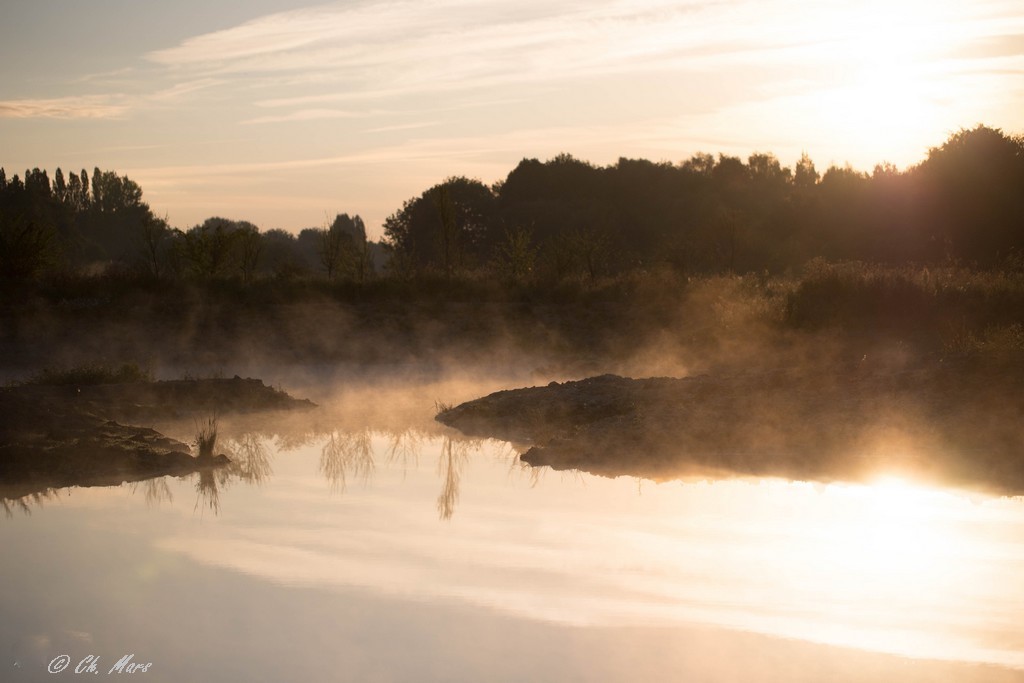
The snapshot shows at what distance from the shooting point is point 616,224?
2660 inches

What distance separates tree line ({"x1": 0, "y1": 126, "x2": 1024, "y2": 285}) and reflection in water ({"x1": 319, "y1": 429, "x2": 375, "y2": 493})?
1604cm

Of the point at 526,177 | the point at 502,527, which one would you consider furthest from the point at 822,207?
the point at 502,527

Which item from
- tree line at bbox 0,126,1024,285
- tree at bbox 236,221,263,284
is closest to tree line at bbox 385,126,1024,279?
tree line at bbox 0,126,1024,285

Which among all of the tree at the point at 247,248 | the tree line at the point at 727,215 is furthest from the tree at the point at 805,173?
the tree at the point at 247,248

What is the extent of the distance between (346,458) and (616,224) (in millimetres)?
53739

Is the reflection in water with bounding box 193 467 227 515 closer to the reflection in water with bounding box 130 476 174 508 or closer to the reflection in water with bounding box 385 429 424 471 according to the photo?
the reflection in water with bounding box 130 476 174 508

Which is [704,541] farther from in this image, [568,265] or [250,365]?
[568,265]

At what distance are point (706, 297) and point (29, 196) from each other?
57322mm

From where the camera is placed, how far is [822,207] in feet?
175

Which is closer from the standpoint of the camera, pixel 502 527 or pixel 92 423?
pixel 502 527

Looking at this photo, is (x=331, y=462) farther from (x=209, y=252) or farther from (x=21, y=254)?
(x=209, y=252)

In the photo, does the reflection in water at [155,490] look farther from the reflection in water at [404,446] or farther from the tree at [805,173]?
the tree at [805,173]

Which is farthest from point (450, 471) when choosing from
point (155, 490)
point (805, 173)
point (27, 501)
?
point (805, 173)

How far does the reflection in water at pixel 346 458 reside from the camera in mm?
13711
